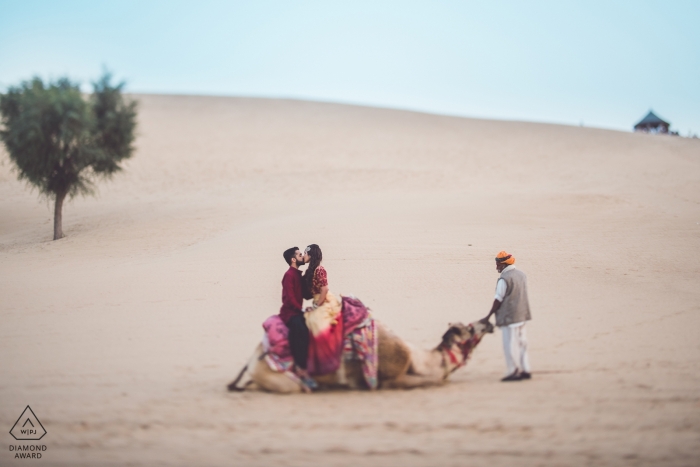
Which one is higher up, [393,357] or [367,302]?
[367,302]

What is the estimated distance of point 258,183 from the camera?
31.8 meters

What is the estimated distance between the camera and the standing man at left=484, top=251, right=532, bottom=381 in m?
7.79

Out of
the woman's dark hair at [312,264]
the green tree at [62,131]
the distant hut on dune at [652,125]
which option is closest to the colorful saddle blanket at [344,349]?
the woman's dark hair at [312,264]

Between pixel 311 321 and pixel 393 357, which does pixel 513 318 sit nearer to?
pixel 393 357

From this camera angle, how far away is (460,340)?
7566mm

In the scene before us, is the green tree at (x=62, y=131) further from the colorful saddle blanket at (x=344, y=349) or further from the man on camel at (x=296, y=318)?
the colorful saddle blanket at (x=344, y=349)

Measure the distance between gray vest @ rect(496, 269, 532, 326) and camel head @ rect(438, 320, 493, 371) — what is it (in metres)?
0.47

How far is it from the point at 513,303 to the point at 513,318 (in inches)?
7.6

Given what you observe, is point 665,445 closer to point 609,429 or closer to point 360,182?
point 609,429

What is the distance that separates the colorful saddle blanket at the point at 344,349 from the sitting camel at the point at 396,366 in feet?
0.31

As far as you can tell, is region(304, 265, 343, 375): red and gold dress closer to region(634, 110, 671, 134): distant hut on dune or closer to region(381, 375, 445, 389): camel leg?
region(381, 375, 445, 389): camel leg

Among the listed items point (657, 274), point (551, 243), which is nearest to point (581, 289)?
point (657, 274)

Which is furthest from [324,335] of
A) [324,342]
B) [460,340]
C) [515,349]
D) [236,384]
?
[515,349]

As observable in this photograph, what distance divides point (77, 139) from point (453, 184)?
17657mm
